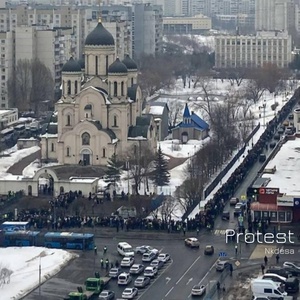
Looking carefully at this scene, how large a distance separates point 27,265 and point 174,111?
2218 centimetres

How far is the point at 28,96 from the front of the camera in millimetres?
42969

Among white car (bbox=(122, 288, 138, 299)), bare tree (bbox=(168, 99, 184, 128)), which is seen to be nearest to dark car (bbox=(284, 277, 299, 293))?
white car (bbox=(122, 288, 138, 299))

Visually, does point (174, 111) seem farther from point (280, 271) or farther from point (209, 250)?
point (280, 271)

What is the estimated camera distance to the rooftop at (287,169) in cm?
2384

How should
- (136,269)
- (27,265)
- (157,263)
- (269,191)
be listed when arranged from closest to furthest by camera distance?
(136,269), (157,263), (27,265), (269,191)

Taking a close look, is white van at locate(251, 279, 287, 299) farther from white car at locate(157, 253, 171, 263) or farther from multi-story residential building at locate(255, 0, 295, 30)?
multi-story residential building at locate(255, 0, 295, 30)

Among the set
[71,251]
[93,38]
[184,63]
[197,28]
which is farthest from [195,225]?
[197,28]

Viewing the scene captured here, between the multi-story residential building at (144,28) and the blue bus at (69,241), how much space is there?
40558 millimetres

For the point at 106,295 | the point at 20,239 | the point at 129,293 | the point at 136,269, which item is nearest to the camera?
the point at 106,295

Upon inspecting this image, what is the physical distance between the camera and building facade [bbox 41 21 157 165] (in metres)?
28.9

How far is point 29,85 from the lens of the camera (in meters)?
43.3

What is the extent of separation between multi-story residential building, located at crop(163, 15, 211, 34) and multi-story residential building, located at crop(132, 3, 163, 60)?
31.9 m

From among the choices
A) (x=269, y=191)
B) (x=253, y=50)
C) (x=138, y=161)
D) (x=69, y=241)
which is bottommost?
(x=69, y=241)

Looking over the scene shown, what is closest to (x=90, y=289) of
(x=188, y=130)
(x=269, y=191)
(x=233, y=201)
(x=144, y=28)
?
(x=269, y=191)
